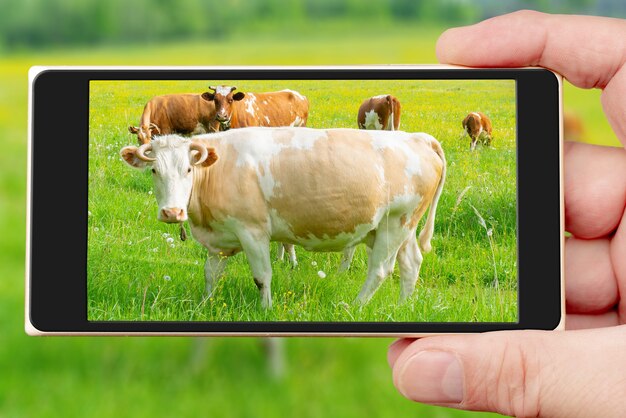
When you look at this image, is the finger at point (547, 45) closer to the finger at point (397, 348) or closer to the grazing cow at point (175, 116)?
the grazing cow at point (175, 116)

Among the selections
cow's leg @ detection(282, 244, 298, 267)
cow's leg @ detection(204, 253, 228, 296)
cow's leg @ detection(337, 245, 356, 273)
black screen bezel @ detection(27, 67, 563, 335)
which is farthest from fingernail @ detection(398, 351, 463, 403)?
cow's leg @ detection(204, 253, 228, 296)

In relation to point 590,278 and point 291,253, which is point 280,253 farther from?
point 590,278

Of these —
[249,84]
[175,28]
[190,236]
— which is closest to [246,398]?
[190,236]

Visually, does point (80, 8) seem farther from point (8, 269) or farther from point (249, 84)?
point (249, 84)

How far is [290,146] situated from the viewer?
361cm

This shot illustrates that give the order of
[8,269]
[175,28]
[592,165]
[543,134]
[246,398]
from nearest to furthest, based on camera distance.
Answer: [543,134] → [592,165] → [246,398] → [8,269] → [175,28]

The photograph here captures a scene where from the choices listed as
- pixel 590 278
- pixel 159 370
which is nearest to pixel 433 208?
pixel 590 278

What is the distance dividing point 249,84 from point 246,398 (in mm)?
2746

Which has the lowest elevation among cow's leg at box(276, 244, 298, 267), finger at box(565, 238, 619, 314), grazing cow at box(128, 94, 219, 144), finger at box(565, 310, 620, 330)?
finger at box(565, 310, 620, 330)

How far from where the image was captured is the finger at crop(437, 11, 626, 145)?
360cm

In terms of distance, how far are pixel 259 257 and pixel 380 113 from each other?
744 millimetres

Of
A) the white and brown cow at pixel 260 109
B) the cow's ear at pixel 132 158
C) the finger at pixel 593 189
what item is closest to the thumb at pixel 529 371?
the white and brown cow at pixel 260 109

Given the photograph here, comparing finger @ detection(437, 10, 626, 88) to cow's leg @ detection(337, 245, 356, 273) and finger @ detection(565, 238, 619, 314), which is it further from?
cow's leg @ detection(337, 245, 356, 273)

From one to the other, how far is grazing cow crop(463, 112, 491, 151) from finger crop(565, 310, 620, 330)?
3.05 feet
